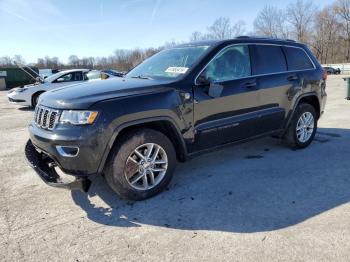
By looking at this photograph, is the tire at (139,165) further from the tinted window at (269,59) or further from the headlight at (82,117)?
the tinted window at (269,59)

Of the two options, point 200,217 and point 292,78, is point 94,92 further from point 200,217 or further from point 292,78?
point 292,78

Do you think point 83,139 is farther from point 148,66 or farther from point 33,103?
point 33,103

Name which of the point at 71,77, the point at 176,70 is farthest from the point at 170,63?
the point at 71,77

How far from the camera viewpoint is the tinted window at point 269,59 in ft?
16.1

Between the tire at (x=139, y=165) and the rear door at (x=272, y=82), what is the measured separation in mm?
1746

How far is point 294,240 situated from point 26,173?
12.5 feet

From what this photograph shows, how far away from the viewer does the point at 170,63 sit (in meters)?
4.67

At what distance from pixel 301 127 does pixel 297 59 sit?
1.15 meters

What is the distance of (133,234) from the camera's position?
3.19 metres

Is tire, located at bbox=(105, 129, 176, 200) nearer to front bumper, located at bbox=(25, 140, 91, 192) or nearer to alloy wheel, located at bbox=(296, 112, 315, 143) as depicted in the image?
front bumper, located at bbox=(25, 140, 91, 192)

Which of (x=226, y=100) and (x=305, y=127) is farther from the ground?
(x=226, y=100)

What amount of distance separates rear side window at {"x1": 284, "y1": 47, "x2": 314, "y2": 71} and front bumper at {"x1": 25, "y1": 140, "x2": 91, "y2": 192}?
3743 millimetres

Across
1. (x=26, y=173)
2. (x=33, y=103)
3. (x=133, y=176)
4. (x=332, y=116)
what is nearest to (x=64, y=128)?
(x=133, y=176)

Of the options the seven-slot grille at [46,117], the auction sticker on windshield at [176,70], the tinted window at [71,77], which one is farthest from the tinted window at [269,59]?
the tinted window at [71,77]
